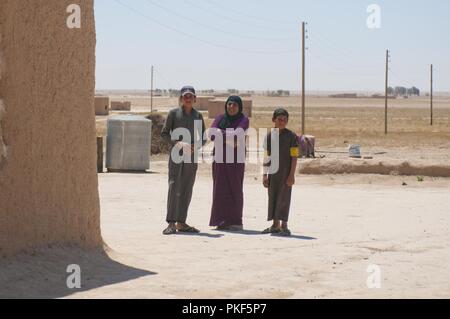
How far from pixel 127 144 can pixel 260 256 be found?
1089 cm

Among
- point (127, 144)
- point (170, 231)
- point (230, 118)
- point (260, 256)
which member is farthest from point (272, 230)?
point (127, 144)

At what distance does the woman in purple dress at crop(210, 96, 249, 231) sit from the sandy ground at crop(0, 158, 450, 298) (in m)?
0.35

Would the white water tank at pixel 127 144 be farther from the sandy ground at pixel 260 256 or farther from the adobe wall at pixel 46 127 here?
the adobe wall at pixel 46 127

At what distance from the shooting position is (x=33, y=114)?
21.5 ft

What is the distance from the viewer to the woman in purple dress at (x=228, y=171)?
32.4 ft

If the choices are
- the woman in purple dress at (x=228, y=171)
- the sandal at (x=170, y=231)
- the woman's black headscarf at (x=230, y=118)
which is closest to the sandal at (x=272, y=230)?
the woman in purple dress at (x=228, y=171)

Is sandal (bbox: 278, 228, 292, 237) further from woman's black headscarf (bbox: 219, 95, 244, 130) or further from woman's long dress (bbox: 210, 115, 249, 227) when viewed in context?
woman's black headscarf (bbox: 219, 95, 244, 130)

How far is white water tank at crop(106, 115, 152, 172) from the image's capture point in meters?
18.4

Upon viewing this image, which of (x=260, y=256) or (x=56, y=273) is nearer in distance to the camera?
(x=56, y=273)

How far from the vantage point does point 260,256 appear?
7.92 meters

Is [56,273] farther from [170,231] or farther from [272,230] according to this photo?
[272,230]

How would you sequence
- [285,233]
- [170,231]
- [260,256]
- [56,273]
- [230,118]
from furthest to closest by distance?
[230,118] < [285,233] < [170,231] < [260,256] < [56,273]

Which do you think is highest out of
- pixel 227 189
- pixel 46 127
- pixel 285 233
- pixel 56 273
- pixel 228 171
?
pixel 46 127

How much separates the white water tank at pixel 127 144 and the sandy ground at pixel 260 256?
A: 4.57m
